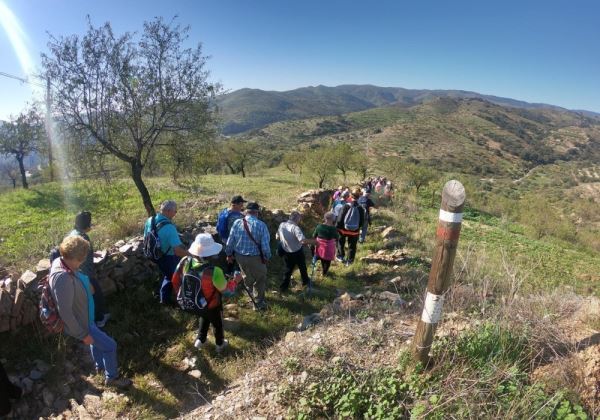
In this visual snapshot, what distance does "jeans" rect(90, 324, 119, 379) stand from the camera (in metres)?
4.44

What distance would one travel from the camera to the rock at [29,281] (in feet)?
18.4

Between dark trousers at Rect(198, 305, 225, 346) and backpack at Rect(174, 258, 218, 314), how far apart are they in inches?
9.5

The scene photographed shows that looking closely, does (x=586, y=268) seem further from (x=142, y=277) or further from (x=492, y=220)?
(x=142, y=277)

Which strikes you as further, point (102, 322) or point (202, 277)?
point (102, 322)

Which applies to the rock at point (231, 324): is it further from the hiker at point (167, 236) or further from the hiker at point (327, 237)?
the hiker at point (327, 237)

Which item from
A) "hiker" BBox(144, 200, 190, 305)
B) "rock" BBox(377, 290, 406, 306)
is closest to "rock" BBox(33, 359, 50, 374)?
"hiker" BBox(144, 200, 190, 305)

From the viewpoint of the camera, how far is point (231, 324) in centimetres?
619

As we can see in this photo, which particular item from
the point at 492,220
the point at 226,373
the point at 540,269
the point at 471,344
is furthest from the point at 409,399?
the point at 492,220

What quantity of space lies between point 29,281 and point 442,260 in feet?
20.0

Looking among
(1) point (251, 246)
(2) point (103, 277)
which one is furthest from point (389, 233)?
(2) point (103, 277)

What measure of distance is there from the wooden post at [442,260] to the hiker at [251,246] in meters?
3.45

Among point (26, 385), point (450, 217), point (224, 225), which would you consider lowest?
point (26, 385)

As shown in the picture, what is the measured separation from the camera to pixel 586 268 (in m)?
16.1

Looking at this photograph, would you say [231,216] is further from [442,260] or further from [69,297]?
[442,260]
